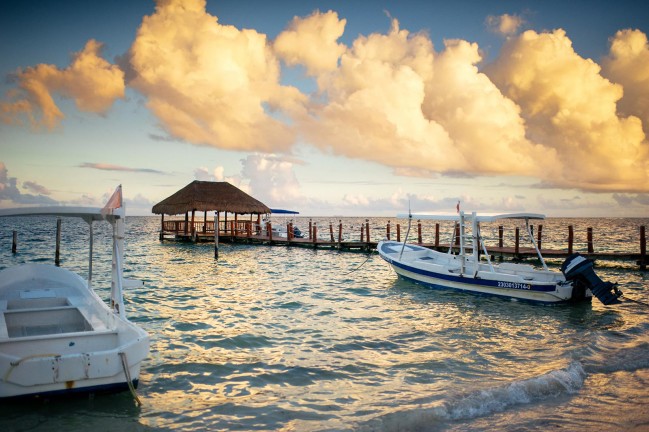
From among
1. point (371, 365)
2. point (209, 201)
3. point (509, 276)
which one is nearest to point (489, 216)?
point (509, 276)

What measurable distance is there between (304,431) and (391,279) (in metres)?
13.6

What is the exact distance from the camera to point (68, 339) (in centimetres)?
612

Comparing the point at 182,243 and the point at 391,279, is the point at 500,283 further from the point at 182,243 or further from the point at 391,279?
the point at 182,243

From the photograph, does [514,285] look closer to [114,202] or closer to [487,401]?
[487,401]

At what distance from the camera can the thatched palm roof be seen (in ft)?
119

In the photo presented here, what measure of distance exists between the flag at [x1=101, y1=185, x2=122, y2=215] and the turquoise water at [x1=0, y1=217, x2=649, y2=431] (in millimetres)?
2581

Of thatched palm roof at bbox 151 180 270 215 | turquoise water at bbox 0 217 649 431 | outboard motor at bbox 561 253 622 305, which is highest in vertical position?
thatched palm roof at bbox 151 180 270 215

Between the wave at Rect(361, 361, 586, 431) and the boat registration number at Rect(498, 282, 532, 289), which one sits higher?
the boat registration number at Rect(498, 282, 532, 289)

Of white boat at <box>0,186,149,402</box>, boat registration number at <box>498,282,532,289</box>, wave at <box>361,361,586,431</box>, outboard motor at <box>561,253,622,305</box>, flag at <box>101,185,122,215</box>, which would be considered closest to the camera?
white boat at <box>0,186,149,402</box>

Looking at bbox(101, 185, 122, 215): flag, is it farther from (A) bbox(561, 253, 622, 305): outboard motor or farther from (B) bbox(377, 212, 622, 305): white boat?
(A) bbox(561, 253, 622, 305): outboard motor

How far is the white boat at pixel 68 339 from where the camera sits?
5516mm

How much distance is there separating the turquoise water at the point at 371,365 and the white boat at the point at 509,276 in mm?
416

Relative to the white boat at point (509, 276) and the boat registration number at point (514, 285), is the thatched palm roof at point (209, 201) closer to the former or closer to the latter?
the white boat at point (509, 276)

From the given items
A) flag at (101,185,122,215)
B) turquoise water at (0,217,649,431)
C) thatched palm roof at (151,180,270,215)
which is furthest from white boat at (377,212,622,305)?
thatched palm roof at (151,180,270,215)
